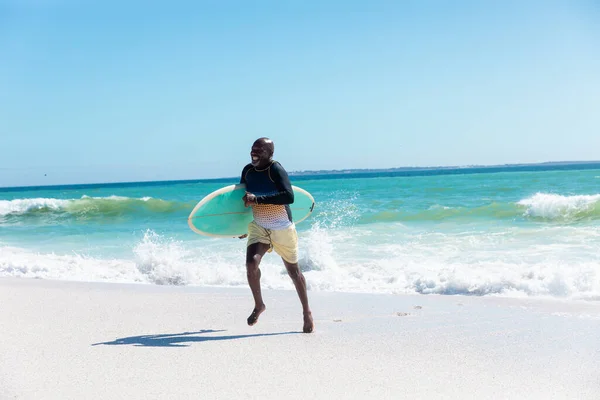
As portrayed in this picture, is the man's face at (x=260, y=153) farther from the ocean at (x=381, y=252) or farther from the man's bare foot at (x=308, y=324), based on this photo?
the ocean at (x=381, y=252)

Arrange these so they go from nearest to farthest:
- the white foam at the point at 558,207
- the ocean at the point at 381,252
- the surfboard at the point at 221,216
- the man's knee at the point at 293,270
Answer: the man's knee at the point at 293,270 → the surfboard at the point at 221,216 → the ocean at the point at 381,252 → the white foam at the point at 558,207

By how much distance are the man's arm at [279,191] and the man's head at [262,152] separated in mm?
104

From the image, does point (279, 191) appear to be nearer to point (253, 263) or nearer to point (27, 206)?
point (253, 263)

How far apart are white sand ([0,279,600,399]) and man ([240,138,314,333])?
475 millimetres

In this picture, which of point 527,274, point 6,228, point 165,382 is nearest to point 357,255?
point 527,274

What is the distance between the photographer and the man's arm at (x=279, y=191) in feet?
14.8

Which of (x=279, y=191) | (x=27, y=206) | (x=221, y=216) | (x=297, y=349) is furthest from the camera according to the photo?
(x=27, y=206)

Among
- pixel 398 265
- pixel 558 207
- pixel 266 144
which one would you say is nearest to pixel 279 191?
pixel 266 144

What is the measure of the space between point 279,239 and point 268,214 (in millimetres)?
212

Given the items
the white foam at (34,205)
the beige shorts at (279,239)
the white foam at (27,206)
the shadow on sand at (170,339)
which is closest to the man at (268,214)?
the beige shorts at (279,239)

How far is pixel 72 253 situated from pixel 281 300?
735 cm

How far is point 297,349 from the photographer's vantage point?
13.9 ft

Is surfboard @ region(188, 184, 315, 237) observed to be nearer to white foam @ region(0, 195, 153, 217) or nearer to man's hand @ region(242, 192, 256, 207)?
man's hand @ region(242, 192, 256, 207)

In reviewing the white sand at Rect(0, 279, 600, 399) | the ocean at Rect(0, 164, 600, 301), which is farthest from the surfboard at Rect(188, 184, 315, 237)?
the ocean at Rect(0, 164, 600, 301)
